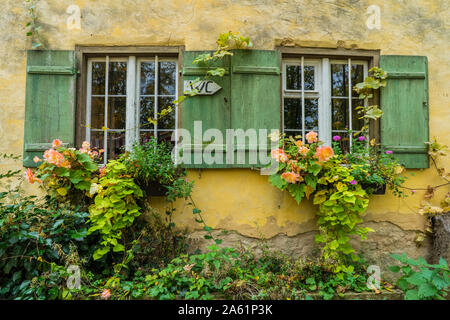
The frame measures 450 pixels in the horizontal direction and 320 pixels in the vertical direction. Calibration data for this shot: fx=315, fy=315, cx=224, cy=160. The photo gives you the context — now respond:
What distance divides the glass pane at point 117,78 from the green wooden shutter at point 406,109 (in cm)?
307

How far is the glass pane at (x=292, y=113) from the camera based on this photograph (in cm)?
382

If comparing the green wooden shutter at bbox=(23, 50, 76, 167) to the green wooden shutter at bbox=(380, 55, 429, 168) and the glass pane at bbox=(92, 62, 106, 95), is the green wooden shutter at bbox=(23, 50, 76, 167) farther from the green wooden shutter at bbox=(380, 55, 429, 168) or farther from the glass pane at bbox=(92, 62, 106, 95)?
the green wooden shutter at bbox=(380, 55, 429, 168)

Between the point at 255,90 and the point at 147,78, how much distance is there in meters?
1.32

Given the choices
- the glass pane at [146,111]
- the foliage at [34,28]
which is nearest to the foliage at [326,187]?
the glass pane at [146,111]

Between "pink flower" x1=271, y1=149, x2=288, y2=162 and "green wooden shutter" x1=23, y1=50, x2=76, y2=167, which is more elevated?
→ "green wooden shutter" x1=23, y1=50, x2=76, y2=167

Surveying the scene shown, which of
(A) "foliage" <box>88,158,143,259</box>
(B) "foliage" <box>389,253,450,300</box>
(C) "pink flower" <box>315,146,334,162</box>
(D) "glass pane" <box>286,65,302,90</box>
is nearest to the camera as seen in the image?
(B) "foliage" <box>389,253,450,300</box>

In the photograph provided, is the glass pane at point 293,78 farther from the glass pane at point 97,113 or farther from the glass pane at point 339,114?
the glass pane at point 97,113

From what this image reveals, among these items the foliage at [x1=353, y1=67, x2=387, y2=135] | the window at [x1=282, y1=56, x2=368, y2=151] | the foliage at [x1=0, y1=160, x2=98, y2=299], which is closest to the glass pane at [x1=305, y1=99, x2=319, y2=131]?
the window at [x1=282, y1=56, x2=368, y2=151]

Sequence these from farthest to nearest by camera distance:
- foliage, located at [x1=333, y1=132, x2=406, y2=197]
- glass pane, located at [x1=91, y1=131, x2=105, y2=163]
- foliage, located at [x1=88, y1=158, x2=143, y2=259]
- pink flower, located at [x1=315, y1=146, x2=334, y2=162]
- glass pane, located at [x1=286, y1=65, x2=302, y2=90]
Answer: glass pane, located at [x1=286, y1=65, x2=302, y2=90]
glass pane, located at [x1=91, y1=131, x2=105, y2=163]
foliage, located at [x1=333, y1=132, x2=406, y2=197]
pink flower, located at [x1=315, y1=146, x2=334, y2=162]
foliage, located at [x1=88, y1=158, x2=143, y2=259]

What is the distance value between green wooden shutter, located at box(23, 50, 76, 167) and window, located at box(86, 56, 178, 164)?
220mm

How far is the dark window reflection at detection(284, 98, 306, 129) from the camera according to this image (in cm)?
382

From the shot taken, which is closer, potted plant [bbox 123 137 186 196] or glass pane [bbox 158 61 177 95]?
potted plant [bbox 123 137 186 196]

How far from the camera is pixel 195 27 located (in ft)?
12.1

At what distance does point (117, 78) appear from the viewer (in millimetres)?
3824
